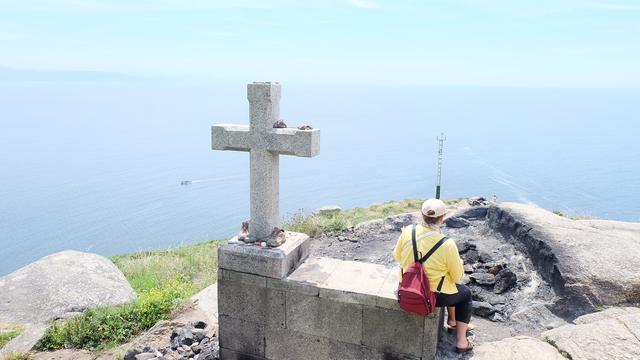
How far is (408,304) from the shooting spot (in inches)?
199

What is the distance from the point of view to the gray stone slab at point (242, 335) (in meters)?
6.19

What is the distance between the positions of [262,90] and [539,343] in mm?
4717

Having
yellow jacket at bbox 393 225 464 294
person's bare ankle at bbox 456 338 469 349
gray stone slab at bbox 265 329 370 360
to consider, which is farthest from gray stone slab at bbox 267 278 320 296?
person's bare ankle at bbox 456 338 469 349

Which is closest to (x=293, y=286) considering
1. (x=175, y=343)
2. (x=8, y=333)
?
(x=175, y=343)

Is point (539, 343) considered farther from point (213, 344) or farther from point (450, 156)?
point (450, 156)

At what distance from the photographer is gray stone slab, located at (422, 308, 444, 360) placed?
520 cm

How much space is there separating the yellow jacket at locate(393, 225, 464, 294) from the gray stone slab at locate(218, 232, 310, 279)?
1545 mm

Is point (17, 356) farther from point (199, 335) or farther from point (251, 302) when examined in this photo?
point (251, 302)

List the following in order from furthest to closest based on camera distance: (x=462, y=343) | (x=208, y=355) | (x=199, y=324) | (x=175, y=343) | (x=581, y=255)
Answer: (x=199, y=324), (x=581, y=255), (x=175, y=343), (x=208, y=355), (x=462, y=343)

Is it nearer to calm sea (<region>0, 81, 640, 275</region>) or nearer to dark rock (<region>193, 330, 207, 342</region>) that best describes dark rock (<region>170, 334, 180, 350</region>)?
dark rock (<region>193, 330, 207, 342</region>)

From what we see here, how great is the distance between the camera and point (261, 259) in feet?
19.5

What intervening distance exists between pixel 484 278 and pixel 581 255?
1.61 m

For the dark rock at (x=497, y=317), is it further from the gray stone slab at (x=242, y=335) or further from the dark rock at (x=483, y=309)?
the gray stone slab at (x=242, y=335)

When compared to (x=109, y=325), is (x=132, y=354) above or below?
above
